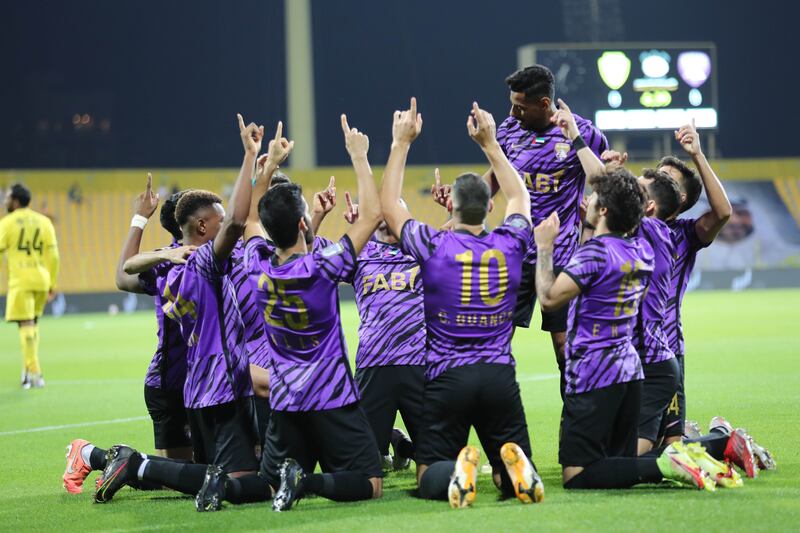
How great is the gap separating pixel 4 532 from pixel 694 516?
3.58m

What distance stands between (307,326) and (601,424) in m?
1.74

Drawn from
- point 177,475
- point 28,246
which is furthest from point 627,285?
point 28,246

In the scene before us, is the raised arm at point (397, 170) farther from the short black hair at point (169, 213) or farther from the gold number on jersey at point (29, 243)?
the gold number on jersey at point (29, 243)

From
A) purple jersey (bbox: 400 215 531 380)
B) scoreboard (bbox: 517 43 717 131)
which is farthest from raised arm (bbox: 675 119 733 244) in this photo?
scoreboard (bbox: 517 43 717 131)

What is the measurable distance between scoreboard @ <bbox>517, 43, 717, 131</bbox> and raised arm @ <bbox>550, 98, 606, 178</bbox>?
24294mm

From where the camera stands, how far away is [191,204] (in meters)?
6.95

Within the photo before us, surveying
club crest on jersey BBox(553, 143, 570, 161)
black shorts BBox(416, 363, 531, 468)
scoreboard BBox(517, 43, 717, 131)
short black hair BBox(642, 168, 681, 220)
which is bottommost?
black shorts BBox(416, 363, 531, 468)

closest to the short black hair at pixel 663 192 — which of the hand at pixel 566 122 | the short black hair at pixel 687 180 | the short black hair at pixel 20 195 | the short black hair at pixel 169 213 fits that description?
the short black hair at pixel 687 180

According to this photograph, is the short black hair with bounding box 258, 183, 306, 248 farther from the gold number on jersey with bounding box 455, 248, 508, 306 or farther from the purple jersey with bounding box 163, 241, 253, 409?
the gold number on jersey with bounding box 455, 248, 508, 306

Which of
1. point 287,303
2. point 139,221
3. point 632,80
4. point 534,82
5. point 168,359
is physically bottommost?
point 168,359

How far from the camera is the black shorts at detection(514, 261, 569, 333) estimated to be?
7586 millimetres

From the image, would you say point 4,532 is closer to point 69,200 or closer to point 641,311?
point 641,311

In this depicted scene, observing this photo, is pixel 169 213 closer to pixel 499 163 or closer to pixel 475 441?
pixel 499 163

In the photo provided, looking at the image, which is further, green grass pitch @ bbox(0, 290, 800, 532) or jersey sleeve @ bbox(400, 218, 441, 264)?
jersey sleeve @ bbox(400, 218, 441, 264)
